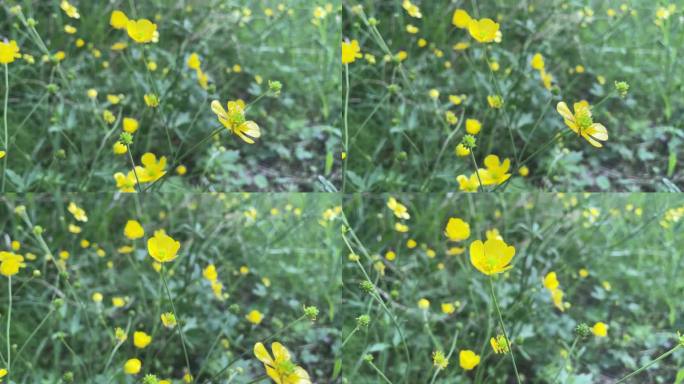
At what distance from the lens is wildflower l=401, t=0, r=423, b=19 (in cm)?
169

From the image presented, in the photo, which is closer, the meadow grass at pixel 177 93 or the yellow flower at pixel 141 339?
the yellow flower at pixel 141 339

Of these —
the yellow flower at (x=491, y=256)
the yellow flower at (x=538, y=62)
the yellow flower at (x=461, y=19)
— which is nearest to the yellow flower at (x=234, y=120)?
the yellow flower at (x=491, y=256)

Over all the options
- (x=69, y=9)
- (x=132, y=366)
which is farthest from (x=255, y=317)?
(x=69, y=9)

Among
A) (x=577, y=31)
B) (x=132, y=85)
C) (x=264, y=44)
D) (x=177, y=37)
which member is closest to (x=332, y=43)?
(x=264, y=44)

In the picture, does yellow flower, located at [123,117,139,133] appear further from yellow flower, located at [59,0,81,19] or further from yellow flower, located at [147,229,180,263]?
yellow flower, located at [147,229,180,263]

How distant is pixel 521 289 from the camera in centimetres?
144

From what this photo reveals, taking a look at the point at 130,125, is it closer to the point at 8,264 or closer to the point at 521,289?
the point at 8,264

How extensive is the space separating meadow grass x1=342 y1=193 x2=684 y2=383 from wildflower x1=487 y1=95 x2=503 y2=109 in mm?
213

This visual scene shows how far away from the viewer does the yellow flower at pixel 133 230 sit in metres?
1.50

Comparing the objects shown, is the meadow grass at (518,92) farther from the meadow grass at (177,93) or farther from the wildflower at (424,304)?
the wildflower at (424,304)

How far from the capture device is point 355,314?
4.75 feet

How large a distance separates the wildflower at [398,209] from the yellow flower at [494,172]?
0.58 ft

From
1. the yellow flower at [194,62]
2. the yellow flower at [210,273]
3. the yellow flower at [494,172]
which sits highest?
the yellow flower at [194,62]

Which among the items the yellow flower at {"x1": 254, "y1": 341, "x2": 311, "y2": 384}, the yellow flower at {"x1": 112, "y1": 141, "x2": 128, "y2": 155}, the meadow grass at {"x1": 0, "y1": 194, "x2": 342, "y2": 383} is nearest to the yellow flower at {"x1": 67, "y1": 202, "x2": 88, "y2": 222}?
the meadow grass at {"x1": 0, "y1": 194, "x2": 342, "y2": 383}
